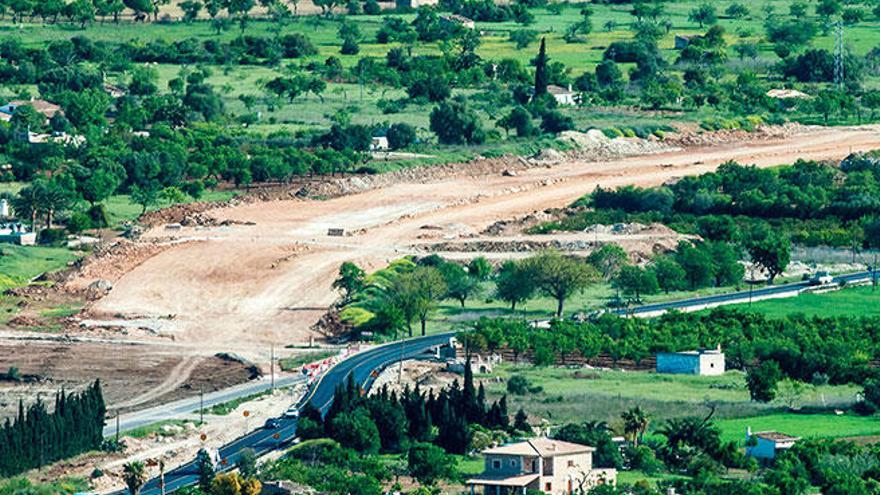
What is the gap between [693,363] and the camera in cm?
13150

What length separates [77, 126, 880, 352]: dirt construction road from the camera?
148 m

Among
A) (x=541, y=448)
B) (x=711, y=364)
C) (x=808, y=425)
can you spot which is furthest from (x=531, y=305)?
(x=541, y=448)

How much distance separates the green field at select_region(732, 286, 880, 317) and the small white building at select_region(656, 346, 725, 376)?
16.0m

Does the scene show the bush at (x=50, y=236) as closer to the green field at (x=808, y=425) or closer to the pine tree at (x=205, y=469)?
the pine tree at (x=205, y=469)

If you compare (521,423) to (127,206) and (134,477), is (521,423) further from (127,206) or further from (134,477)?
(127,206)

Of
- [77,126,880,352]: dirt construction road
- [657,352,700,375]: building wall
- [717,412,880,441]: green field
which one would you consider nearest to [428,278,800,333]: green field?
[77,126,880,352]: dirt construction road

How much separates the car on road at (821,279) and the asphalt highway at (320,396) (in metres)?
25.7

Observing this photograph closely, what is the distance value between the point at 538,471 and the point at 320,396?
78.2 feet

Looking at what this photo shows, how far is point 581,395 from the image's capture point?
124 metres

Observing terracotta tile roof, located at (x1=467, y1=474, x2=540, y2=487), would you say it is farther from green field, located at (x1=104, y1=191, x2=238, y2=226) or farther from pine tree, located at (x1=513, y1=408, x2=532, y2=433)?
green field, located at (x1=104, y1=191, x2=238, y2=226)

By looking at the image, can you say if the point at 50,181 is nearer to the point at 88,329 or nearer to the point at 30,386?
the point at 88,329

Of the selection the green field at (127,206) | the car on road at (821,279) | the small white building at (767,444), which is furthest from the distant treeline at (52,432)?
the green field at (127,206)

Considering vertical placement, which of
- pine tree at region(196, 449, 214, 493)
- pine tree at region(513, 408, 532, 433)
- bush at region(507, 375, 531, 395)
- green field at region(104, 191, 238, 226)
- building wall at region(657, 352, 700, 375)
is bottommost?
green field at region(104, 191, 238, 226)

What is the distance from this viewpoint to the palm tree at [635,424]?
11319 centimetres
